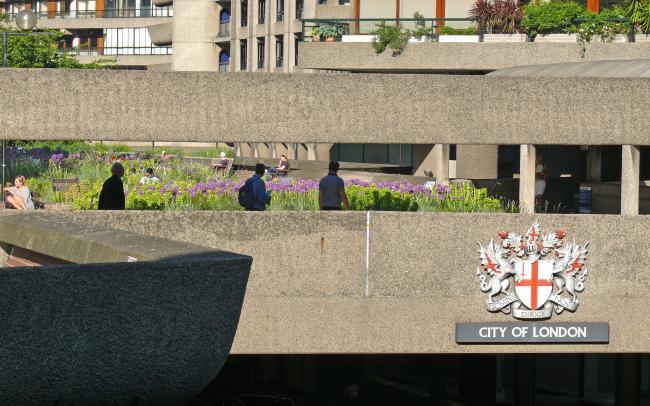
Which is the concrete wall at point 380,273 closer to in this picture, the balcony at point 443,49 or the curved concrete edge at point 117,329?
the curved concrete edge at point 117,329

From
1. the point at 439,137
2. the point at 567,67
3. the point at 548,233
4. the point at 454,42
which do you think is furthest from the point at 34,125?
the point at 454,42

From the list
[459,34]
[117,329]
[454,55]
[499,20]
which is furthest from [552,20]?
[117,329]

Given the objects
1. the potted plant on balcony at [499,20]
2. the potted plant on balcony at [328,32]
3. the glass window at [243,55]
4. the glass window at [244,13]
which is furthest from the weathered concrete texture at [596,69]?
the glass window at [244,13]

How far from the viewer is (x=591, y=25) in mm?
36688

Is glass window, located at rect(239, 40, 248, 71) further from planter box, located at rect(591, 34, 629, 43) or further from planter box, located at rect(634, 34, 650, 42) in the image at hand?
planter box, located at rect(634, 34, 650, 42)

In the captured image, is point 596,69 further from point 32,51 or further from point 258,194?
point 32,51

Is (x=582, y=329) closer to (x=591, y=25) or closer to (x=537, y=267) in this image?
(x=537, y=267)

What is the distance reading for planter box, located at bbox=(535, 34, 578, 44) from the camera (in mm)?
37156

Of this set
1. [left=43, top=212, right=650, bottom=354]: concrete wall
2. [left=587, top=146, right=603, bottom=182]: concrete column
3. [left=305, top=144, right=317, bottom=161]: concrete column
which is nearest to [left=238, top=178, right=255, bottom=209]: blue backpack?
[left=43, top=212, right=650, bottom=354]: concrete wall

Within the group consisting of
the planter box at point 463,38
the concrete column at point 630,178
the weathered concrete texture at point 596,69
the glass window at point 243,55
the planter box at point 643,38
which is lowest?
the concrete column at point 630,178

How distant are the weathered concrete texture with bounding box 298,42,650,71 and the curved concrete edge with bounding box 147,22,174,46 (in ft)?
192

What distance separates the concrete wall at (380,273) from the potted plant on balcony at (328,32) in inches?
959

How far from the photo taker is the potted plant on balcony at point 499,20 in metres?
37.9

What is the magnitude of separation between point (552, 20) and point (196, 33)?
190ft
